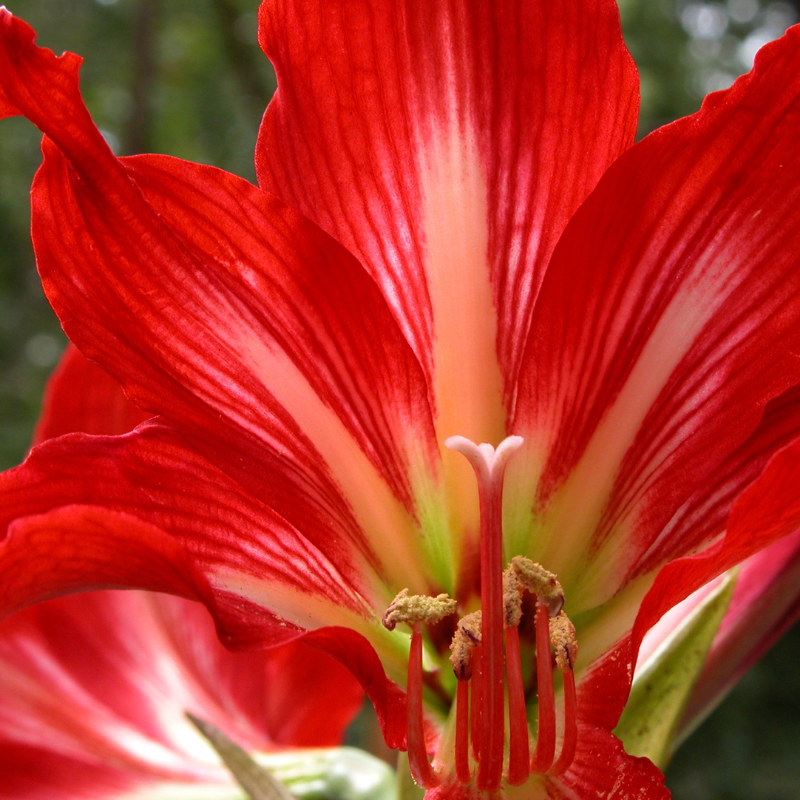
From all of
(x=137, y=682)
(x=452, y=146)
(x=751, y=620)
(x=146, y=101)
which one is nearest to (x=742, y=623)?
(x=751, y=620)

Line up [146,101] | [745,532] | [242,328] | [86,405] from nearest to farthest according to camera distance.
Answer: [745,532], [242,328], [86,405], [146,101]

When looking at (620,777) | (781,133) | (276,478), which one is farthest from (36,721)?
(781,133)

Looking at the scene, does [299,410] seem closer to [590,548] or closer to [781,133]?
[590,548]

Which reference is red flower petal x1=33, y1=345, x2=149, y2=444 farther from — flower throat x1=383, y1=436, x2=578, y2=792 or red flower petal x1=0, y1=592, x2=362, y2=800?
flower throat x1=383, y1=436, x2=578, y2=792

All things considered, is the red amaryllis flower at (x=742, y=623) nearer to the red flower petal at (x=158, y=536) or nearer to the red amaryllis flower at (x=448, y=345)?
the red amaryllis flower at (x=448, y=345)

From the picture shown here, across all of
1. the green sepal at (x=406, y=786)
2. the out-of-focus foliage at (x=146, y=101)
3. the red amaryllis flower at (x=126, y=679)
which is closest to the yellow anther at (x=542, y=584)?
the green sepal at (x=406, y=786)

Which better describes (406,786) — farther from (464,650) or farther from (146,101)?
(146,101)

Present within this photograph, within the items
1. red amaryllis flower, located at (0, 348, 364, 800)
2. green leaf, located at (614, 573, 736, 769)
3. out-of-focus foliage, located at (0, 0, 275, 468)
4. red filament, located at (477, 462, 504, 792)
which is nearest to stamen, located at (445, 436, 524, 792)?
red filament, located at (477, 462, 504, 792)
